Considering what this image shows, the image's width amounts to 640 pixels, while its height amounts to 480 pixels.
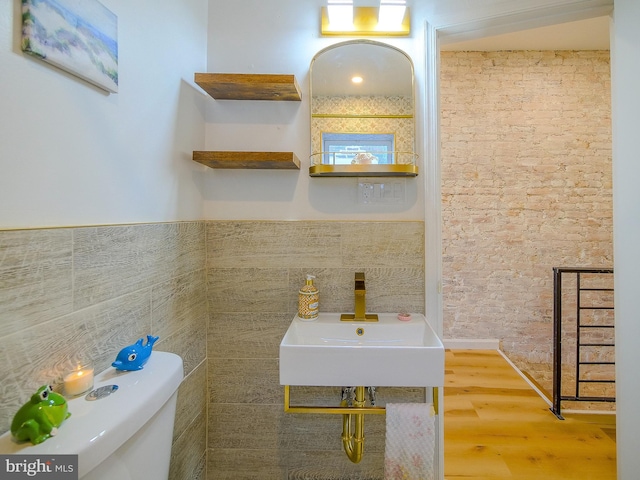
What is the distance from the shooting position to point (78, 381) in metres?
0.73

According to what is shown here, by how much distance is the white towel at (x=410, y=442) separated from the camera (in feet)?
3.77

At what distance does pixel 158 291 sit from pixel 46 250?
448mm

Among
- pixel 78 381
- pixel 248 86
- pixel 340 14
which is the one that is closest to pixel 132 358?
pixel 78 381

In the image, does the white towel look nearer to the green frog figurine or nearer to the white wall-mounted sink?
the white wall-mounted sink

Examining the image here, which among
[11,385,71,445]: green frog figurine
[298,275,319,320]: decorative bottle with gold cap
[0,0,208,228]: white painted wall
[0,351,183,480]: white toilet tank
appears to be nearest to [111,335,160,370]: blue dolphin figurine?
[0,351,183,480]: white toilet tank

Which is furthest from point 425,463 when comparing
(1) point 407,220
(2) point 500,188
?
(2) point 500,188

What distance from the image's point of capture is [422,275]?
1.47 m

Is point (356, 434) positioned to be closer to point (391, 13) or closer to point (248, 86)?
point (248, 86)

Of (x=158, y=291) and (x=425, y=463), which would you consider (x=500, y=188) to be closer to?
(x=425, y=463)

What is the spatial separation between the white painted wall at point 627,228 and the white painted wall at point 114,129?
5.66 ft

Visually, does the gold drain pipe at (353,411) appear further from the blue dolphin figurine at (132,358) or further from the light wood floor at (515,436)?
the light wood floor at (515,436)

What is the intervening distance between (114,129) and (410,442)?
1.42 m

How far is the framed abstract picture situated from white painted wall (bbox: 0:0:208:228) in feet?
0.07

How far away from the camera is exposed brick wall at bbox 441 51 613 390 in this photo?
296 cm
